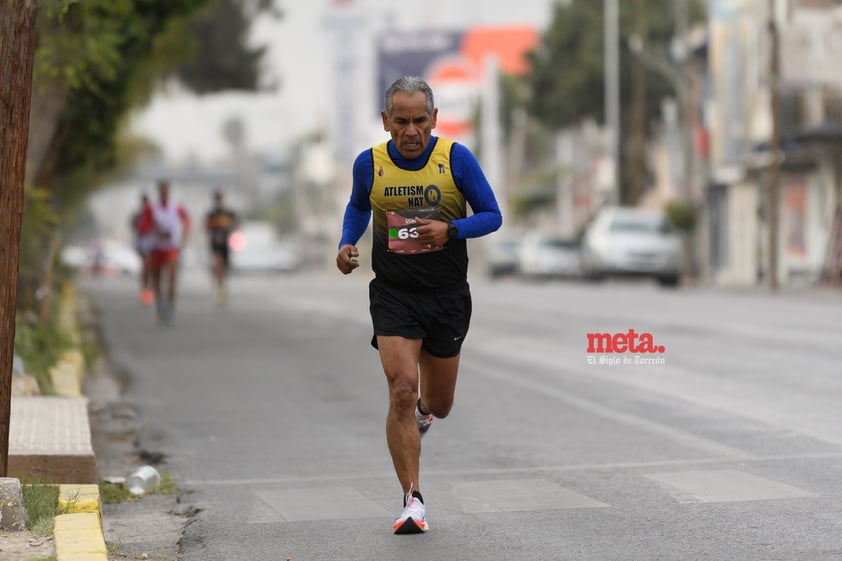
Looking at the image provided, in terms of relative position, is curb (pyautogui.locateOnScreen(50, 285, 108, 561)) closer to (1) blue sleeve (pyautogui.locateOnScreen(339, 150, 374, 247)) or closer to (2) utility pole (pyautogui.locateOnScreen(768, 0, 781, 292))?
(1) blue sleeve (pyautogui.locateOnScreen(339, 150, 374, 247))

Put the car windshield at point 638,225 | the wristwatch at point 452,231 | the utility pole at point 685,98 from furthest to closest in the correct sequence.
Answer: the utility pole at point 685,98 < the car windshield at point 638,225 < the wristwatch at point 452,231

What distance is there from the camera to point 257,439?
440 inches

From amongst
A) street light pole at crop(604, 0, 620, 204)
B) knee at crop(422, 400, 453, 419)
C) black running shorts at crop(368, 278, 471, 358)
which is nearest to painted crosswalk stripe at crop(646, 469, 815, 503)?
knee at crop(422, 400, 453, 419)

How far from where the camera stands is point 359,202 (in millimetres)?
7848

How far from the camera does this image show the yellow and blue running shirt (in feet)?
24.9

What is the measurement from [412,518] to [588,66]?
220 ft

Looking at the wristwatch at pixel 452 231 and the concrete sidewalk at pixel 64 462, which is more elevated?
the wristwatch at pixel 452 231

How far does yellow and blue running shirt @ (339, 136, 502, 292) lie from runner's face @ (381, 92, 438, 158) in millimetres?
133

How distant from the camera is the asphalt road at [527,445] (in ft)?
23.7

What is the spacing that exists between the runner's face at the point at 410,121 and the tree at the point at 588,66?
211 ft

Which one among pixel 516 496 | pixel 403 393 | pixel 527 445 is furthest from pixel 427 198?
pixel 527 445

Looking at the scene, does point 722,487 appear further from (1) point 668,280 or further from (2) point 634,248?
(1) point 668,280

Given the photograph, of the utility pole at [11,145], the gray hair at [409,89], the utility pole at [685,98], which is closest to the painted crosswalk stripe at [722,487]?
the gray hair at [409,89]

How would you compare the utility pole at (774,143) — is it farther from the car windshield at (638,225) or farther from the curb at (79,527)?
the curb at (79,527)
